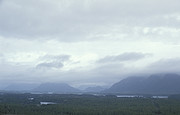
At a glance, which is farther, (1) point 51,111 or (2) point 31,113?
(1) point 51,111

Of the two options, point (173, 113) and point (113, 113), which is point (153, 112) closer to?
point (173, 113)

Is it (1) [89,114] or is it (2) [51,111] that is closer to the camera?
(1) [89,114]

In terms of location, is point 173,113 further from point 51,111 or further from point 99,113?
point 51,111

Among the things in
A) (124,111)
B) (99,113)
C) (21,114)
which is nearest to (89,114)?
(99,113)

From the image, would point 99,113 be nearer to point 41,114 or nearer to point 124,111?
point 124,111

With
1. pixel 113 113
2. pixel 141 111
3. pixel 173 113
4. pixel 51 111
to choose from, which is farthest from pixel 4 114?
pixel 173 113

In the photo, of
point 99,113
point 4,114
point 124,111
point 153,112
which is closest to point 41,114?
point 4,114

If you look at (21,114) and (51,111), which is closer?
(21,114)
